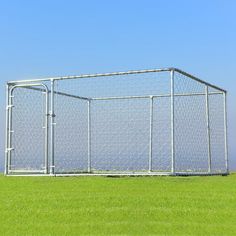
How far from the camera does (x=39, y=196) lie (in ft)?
20.1

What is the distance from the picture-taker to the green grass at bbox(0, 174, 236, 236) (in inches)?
169

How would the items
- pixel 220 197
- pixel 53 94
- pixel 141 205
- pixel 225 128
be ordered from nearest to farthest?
pixel 141 205
pixel 220 197
pixel 53 94
pixel 225 128

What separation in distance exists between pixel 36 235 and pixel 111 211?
1.04 m

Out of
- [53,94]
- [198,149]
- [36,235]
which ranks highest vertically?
[53,94]

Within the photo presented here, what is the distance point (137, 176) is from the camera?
29.8ft

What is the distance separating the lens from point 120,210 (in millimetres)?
5008

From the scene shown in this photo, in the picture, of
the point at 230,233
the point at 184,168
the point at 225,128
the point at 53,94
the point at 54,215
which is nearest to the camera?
the point at 230,233

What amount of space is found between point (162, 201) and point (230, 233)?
1411 mm

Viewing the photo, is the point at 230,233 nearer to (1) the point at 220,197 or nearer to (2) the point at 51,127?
(1) the point at 220,197

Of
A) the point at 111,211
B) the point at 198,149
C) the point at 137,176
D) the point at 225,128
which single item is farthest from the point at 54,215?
the point at 225,128

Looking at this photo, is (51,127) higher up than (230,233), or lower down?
higher up

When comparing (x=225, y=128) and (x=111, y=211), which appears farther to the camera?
(x=225, y=128)

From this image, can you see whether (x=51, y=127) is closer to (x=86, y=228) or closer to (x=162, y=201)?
(x=162, y=201)

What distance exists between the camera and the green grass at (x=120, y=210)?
4.28m
